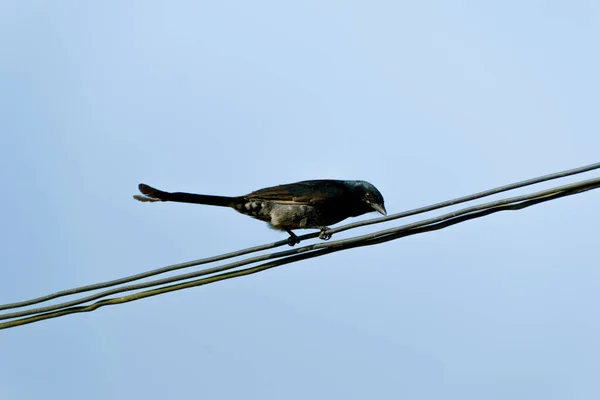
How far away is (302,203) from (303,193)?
12cm

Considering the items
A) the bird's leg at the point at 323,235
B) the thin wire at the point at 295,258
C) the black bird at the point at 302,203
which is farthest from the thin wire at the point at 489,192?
the black bird at the point at 302,203

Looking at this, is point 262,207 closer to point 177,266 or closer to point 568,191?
point 177,266

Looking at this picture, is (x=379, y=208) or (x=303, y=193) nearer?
(x=303, y=193)

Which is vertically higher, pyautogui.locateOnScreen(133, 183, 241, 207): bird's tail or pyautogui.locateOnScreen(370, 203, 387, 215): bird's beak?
pyautogui.locateOnScreen(133, 183, 241, 207): bird's tail

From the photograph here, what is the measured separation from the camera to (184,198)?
9477mm

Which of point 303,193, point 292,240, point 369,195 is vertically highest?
point 303,193

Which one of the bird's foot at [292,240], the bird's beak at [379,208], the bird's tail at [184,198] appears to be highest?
the bird's tail at [184,198]

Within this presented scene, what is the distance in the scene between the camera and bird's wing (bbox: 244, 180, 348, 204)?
34.2 feet

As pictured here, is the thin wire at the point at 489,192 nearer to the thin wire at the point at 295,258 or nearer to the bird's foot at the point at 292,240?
the thin wire at the point at 295,258

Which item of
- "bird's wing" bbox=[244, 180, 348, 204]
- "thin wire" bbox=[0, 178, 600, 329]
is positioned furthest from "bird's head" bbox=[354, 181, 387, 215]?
"thin wire" bbox=[0, 178, 600, 329]

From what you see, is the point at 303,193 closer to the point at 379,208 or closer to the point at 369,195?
the point at 369,195

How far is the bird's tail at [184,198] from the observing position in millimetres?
8969

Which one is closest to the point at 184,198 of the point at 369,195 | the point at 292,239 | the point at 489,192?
the point at 292,239

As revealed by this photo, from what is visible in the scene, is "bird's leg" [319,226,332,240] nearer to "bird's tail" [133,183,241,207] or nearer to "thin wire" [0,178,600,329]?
"bird's tail" [133,183,241,207]
